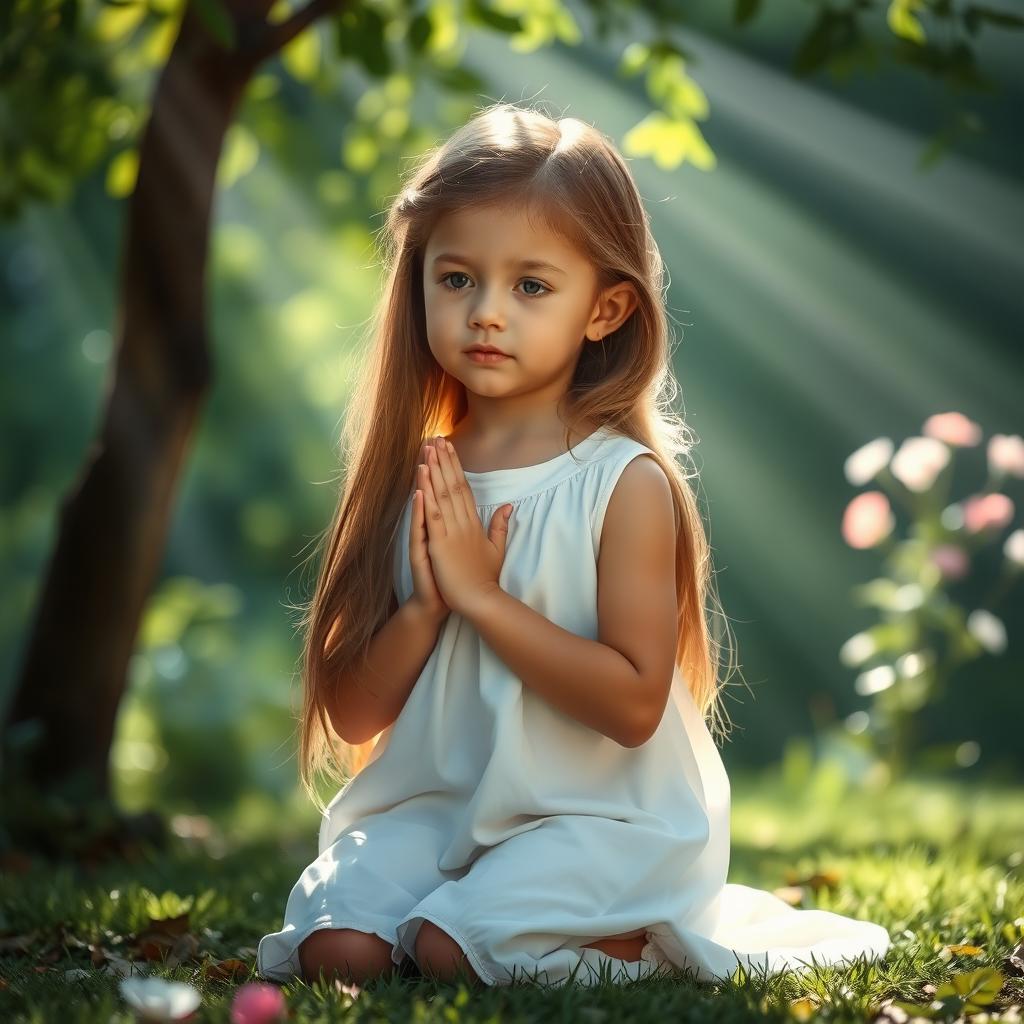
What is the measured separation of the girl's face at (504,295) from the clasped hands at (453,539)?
0.17 metres

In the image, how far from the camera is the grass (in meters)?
2.01

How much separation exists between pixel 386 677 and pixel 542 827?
0.40 metres

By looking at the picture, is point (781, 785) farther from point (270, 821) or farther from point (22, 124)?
point (22, 124)

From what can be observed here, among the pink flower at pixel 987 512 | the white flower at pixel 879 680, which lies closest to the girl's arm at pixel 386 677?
the white flower at pixel 879 680

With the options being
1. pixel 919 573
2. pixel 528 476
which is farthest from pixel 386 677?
pixel 919 573

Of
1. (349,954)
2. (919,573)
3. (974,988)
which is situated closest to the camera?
(974,988)

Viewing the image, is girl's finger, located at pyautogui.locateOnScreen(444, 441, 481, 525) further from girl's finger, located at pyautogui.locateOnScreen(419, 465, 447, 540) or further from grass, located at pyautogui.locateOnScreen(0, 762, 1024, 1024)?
grass, located at pyautogui.locateOnScreen(0, 762, 1024, 1024)

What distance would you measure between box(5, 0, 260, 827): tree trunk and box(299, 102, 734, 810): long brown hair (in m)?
1.87

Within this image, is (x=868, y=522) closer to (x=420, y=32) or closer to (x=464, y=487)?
(x=420, y=32)

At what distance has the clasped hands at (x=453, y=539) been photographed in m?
2.35

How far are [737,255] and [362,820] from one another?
27.4 ft

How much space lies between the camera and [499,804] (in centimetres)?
232

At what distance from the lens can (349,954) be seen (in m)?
2.26

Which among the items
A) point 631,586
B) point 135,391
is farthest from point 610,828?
point 135,391
